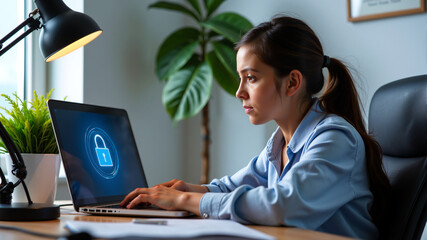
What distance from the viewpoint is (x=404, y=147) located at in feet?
3.83

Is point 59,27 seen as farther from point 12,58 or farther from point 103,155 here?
point 12,58

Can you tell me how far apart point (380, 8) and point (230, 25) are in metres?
0.75

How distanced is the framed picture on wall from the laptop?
1.48m

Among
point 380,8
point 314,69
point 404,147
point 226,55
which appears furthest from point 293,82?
point 380,8

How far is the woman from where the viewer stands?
3.02ft

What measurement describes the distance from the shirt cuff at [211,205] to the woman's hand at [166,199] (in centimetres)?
2

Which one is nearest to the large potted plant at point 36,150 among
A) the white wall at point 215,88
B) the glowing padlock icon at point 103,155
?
the glowing padlock icon at point 103,155

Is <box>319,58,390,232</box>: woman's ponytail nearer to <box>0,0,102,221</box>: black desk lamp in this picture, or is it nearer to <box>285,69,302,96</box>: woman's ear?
<box>285,69,302,96</box>: woman's ear

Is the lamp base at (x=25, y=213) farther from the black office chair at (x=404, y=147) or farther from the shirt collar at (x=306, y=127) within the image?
the black office chair at (x=404, y=147)

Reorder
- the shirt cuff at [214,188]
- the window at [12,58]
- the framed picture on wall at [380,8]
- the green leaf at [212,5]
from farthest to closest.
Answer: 1. the green leaf at [212,5]
2. the framed picture on wall at [380,8]
3. the window at [12,58]
4. the shirt cuff at [214,188]

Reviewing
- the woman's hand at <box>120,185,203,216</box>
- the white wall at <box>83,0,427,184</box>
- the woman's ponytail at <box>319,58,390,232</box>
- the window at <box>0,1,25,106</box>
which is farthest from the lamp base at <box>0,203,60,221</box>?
the white wall at <box>83,0,427,184</box>

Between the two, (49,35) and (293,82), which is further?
(293,82)

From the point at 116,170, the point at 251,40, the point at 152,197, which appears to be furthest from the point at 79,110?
the point at 251,40

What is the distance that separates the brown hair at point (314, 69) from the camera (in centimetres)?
112
